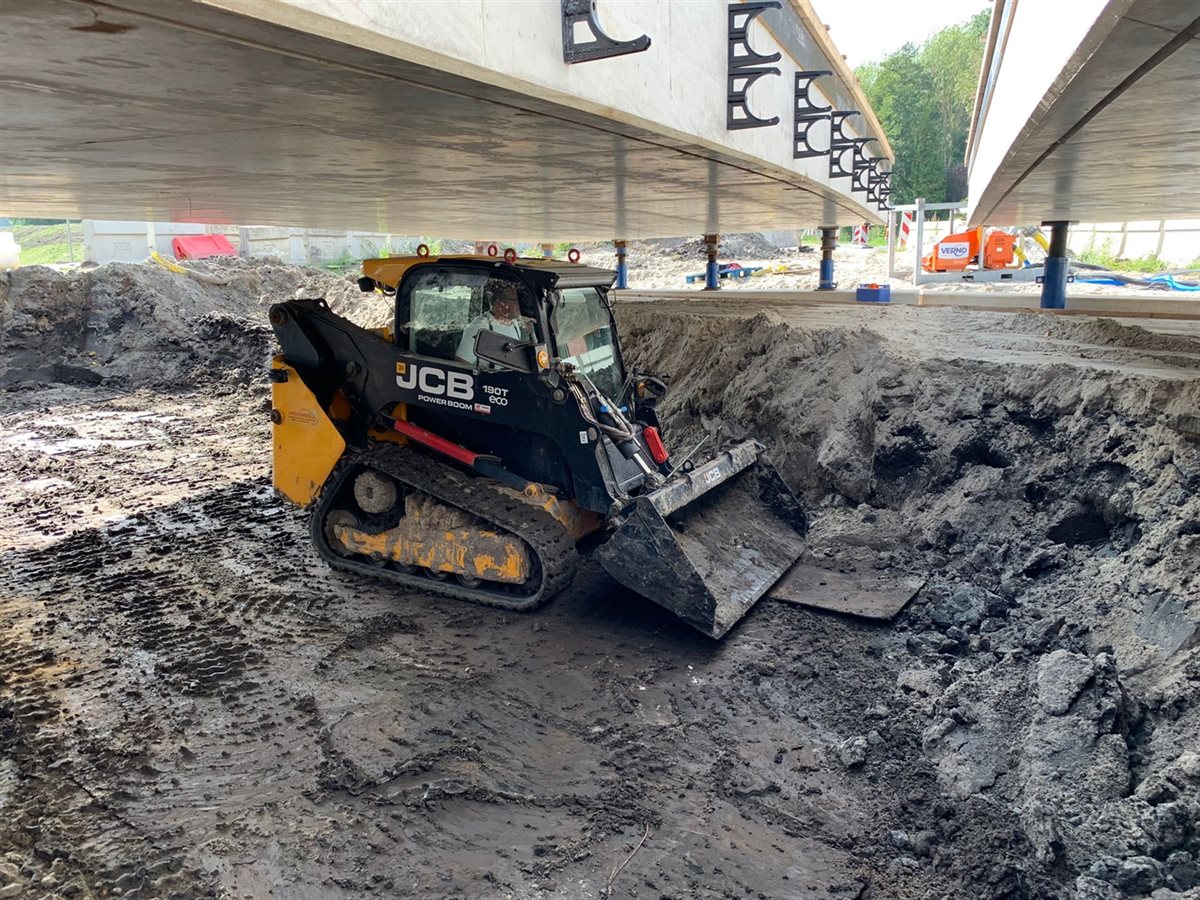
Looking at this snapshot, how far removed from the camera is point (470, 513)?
246 inches

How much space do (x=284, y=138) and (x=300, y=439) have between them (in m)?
2.50

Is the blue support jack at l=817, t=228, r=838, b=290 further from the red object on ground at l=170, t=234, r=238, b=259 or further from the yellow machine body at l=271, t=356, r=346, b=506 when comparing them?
the red object on ground at l=170, t=234, r=238, b=259

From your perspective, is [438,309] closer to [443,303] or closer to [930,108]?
[443,303]

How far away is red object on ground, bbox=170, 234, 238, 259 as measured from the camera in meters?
27.8

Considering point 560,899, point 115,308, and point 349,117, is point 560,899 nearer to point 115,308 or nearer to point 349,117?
point 349,117

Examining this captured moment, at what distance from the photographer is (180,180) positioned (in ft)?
26.4

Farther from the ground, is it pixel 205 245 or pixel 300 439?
pixel 205 245

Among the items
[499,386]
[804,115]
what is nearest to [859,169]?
[804,115]

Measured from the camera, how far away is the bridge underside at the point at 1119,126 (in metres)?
3.38

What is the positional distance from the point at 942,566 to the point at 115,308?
16465 millimetres

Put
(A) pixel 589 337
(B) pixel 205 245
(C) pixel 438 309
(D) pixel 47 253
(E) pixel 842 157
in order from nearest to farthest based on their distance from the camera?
(C) pixel 438 309 → (A) pixel 589 337 → (E) pixel 842 157 → (B) pixel 205 245 → (D) pixel 47 253

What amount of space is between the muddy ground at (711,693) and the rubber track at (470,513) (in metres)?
0.15

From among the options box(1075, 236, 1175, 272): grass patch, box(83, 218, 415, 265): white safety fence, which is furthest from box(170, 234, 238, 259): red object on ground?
box(1075, 236, 1175, 272): grass patch

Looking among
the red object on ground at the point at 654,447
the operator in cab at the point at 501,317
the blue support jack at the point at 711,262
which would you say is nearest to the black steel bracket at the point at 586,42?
the operator in cab at the point at 501,317
